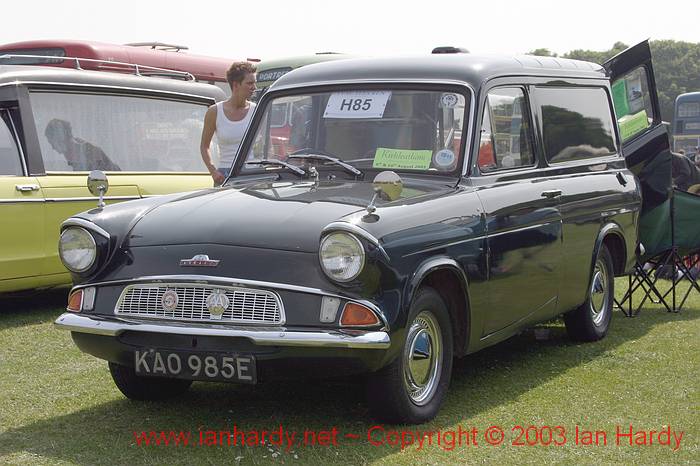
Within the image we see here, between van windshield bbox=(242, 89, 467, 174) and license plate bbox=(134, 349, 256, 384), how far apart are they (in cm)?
170

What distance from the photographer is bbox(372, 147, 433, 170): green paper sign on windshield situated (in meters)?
6.00

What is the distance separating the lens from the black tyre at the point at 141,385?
558 cm

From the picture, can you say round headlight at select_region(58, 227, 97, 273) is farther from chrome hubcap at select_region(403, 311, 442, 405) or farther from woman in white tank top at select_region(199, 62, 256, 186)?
woman in white tank top at select_region(199, 62, 256, 186)

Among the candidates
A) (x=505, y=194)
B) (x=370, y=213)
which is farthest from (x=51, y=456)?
(x=505, y=194)

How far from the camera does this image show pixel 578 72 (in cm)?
768

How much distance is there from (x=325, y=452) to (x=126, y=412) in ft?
4.17

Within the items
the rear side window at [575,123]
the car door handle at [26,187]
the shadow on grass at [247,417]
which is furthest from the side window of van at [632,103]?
the car door handle at [26,187]

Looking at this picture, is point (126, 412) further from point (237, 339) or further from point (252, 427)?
point (237, 339)

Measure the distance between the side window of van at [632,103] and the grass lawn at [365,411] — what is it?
85.8 inches

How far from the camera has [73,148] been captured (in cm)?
891

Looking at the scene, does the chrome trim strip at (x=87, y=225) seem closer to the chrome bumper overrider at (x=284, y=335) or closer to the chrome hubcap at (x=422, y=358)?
the chrome bumper overrider at (x=284, y=335)

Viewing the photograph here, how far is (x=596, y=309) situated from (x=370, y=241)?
3.48m

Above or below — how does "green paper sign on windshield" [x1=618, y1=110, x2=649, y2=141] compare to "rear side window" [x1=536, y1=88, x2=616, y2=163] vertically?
below

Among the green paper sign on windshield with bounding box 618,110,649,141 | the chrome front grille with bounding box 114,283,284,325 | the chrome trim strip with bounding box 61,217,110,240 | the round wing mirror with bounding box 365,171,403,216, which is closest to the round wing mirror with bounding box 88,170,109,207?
the chrome trim strip with bounding box 61,217,110,240
